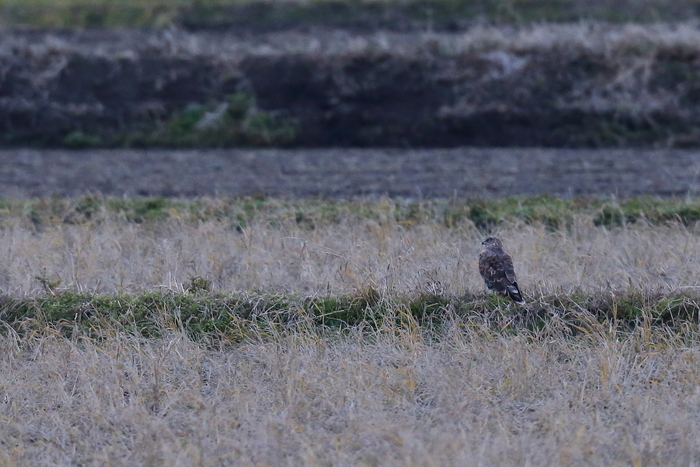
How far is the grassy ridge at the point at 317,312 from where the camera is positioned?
5875mm

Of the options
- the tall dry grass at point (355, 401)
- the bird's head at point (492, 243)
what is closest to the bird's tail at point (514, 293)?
the tall dry grass at point (355, 401)

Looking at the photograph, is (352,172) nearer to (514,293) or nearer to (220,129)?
(220,129)

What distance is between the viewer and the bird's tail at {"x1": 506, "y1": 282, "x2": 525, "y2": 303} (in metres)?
5.82

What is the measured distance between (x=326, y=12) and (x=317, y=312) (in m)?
20.4

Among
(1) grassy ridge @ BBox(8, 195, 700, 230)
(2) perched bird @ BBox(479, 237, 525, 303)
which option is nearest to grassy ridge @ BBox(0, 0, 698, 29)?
(1) grassy ridge @ BBox(8, 195, 700, 230)

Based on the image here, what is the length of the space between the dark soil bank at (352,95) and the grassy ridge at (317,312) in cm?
1089

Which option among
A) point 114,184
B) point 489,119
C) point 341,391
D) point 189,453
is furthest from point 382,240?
point 489,119

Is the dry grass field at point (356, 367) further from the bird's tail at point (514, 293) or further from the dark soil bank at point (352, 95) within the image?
the dark soil bank at point (352, 95)

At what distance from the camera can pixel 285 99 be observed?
18328mm

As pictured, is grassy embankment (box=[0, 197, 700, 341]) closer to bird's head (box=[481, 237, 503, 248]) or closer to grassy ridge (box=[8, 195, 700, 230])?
grassy ridge (box=[8, 195, 700, 230])

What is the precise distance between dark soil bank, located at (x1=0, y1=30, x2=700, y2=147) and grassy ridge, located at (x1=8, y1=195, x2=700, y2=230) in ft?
22.3

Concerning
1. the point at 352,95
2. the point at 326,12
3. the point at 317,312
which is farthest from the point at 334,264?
the point at 326,12

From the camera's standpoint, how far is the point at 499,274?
5.92m

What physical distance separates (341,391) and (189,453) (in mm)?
1025
